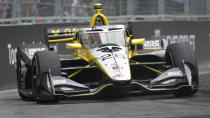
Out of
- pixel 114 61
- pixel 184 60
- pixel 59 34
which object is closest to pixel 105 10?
pixel 59 34

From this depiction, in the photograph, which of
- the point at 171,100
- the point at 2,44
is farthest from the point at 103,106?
the point at 2,44

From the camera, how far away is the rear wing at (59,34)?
12.9 meters

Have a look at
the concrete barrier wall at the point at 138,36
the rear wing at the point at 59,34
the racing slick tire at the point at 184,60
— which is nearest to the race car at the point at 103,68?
the racing slick tire at the point at 184,60

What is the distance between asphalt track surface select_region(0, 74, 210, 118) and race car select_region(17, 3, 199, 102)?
0.79 feet

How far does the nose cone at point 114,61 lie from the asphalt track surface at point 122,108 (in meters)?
0.46

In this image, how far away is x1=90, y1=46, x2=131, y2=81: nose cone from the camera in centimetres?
970

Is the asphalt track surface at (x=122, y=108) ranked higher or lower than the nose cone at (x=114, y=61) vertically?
lower

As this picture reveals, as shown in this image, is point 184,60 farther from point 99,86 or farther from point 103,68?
point 99,86

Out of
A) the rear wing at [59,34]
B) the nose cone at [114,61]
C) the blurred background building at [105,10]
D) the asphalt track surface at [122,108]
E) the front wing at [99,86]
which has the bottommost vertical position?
the asphalt track surface at [122,108]

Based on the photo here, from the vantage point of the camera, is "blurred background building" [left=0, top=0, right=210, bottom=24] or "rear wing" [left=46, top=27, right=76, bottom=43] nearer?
"rear wing" [left=46, top=27, right=76, bottom=43]

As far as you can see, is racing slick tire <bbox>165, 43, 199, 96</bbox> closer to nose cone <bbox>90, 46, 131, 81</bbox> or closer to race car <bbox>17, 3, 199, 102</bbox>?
race car <bbox>17, 3, 199, 102</bbox>

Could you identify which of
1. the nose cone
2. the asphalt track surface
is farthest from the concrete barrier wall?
the asphalt track surface

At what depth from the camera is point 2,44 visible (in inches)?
543

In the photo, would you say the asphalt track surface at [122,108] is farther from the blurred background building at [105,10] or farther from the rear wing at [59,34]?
the blurred background building at [105,10]
